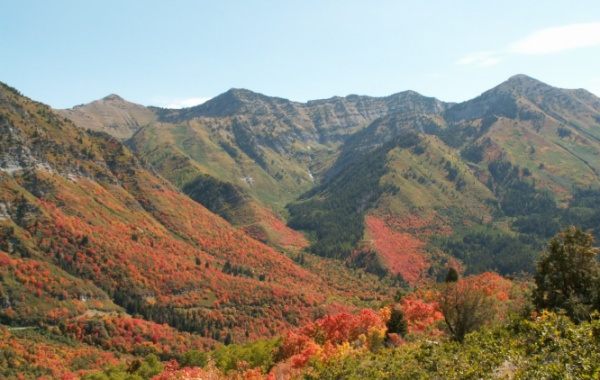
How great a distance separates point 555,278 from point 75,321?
157 m

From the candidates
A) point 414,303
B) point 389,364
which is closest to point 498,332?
point 389,364

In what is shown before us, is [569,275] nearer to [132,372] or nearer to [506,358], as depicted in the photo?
[506,358]

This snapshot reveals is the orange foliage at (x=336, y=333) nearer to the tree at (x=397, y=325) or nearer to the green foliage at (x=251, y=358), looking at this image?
the tree at (x=397, y=325)

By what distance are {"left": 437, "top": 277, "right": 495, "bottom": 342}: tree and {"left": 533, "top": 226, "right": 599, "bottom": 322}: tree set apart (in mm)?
5583

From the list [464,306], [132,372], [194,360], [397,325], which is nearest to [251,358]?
[397,325]

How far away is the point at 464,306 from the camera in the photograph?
1933 inches

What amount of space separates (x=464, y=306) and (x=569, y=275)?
1144 centimetres

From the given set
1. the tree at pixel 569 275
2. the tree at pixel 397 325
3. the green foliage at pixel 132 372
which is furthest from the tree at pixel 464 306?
the green foliage at pixel 132 372

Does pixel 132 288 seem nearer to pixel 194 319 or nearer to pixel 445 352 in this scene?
pixel 194 319

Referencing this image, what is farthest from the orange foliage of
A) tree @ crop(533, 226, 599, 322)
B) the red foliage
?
tree @ crop(533, 226, 599, 322)

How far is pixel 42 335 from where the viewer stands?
140 m

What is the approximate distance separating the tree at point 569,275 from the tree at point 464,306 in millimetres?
5583

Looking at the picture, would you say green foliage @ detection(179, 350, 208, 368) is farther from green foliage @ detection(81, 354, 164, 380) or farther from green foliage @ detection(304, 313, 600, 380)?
green foliage @ detection(304, 313, 600, 380)

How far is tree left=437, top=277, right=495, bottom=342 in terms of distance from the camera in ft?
161
